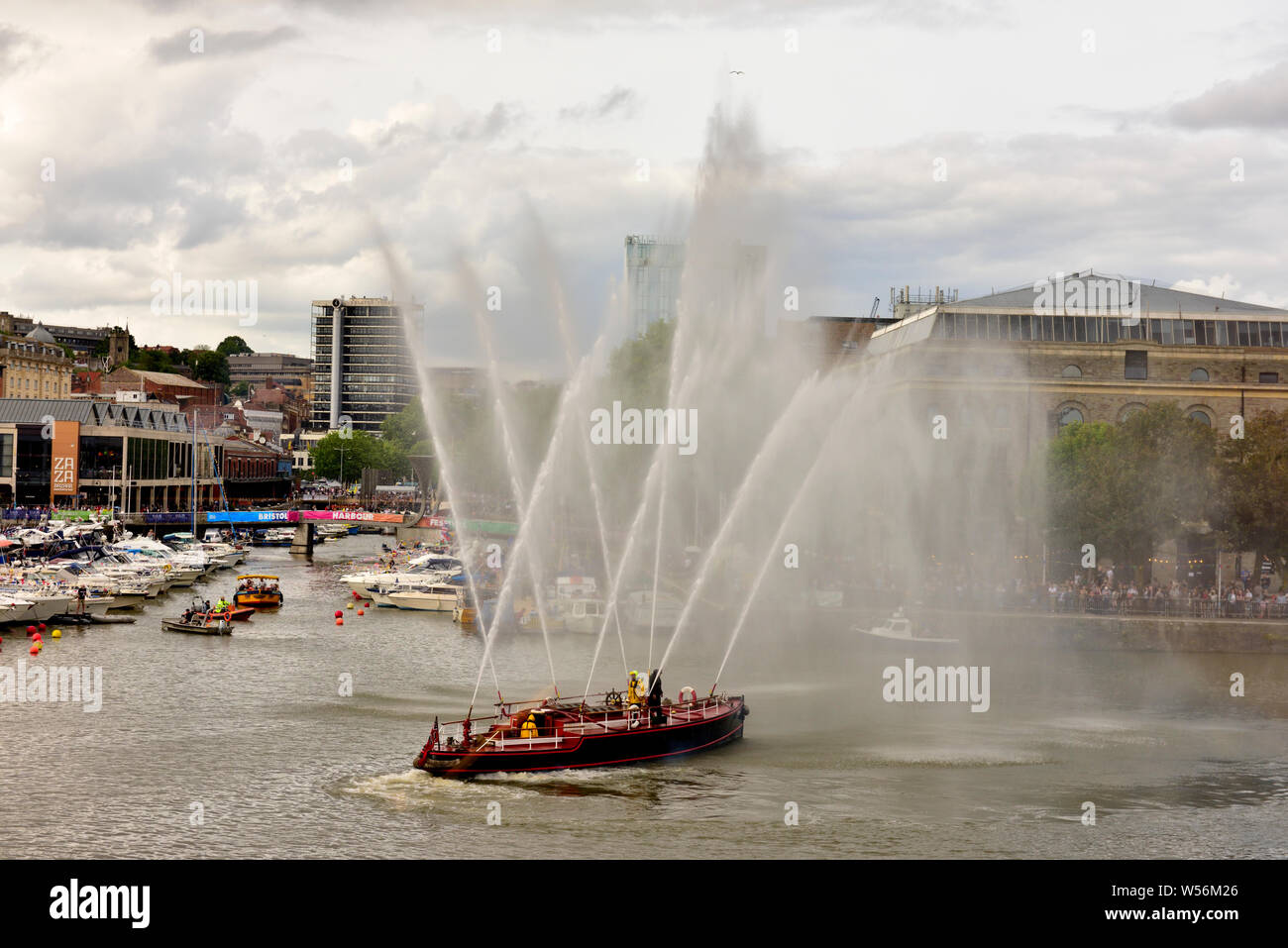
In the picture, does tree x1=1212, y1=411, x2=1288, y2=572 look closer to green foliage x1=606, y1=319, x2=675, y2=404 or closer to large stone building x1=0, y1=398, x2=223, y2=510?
green foliage x1=606, y1=319, x2=675, y2=404

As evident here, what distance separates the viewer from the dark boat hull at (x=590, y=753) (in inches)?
1485

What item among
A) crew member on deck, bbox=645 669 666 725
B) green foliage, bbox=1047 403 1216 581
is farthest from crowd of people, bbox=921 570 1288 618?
crew member on deck, bbox=645 669 666 725

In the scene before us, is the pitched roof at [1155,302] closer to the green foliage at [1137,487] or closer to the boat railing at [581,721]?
the green foliage at [1137,487]

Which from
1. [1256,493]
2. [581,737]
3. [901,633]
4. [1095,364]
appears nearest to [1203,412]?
[1095,364]

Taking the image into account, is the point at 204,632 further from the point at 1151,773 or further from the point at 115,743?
the point at 1151,773

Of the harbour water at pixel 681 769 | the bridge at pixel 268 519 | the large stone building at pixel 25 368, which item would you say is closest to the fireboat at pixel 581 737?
the harbour water at pixel 681 769

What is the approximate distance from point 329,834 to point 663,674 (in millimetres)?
25188

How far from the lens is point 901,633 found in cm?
6425

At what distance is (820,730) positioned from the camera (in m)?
45.9

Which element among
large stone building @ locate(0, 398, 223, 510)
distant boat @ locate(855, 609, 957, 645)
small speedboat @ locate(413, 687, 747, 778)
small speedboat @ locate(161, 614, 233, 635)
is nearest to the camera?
small speedboat @ locate(413, 687, 747, 778)

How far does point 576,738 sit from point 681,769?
3.60 meters

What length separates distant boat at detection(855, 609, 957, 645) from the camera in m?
63.7

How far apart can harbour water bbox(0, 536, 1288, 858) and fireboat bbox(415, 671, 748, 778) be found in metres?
0.55
